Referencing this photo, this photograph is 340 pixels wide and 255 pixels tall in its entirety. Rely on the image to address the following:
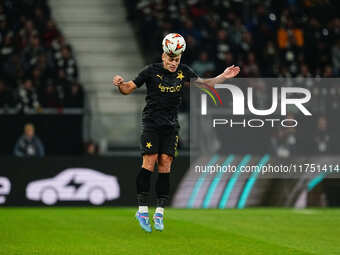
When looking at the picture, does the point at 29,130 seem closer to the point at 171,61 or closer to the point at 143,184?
the point at 143,184

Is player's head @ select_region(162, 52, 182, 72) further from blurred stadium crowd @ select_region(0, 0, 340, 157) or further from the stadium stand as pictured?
the stadium stand

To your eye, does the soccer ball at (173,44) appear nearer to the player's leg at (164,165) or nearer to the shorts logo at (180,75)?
the shorts logo at (180,75)

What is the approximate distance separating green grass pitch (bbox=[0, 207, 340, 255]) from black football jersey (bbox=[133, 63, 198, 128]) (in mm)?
1403

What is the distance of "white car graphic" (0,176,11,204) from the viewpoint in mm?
15633

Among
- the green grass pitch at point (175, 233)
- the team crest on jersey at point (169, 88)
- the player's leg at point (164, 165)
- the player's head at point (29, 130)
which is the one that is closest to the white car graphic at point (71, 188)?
the green grass pitch at point (175, 233)

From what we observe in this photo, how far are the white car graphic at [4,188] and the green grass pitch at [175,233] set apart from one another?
0.94 metres

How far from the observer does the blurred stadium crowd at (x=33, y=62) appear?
60.6ft

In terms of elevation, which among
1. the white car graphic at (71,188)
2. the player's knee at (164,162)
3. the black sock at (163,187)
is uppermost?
the player's knee at (164,162)

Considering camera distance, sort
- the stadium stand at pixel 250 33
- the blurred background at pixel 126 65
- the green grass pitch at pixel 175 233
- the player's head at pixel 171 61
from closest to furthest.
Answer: the green grass pitch at pixel 175 233, the player's head at pixel 171 61, the blurred background at pixel 126 65, the stadium stand at pixel 250 33

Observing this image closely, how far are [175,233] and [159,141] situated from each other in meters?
1.17

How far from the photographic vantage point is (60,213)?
46.1ft

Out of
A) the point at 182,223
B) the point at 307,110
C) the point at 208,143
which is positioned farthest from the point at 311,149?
the point at 182,223

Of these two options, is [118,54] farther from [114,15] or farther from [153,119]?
[153,119]

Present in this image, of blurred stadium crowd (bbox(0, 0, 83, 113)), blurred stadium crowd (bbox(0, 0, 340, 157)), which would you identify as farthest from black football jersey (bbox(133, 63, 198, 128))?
blurred stadium crowd (bbox(0, 0, 83, 113))
